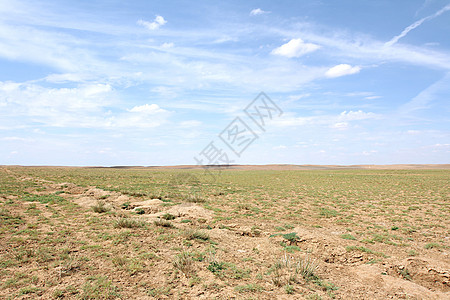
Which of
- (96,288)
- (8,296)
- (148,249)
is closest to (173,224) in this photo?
(148,249)

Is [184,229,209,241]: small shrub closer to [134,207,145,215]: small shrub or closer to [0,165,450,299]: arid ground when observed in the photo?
[0,165,450,299]: arid ground

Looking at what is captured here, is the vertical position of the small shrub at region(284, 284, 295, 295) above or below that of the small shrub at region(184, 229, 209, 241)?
below

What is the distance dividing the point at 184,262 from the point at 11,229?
25.9 feet

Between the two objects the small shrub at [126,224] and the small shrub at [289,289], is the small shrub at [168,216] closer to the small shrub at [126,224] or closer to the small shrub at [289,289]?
the small shrub at [126,224]

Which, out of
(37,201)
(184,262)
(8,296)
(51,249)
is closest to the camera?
(8,296)

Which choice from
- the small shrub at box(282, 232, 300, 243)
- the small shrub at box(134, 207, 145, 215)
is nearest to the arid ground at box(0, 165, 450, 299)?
the small shrub at box(282, 232, 300, 243)

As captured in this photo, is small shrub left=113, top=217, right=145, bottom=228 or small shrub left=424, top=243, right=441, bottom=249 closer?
small shrub left=424, top=243, right=441, bottom=249

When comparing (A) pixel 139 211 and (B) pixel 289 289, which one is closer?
(B) pixel 289 289

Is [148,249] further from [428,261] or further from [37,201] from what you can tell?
[37,201]

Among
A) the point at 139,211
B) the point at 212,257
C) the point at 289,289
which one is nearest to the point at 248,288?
the point at 289,289

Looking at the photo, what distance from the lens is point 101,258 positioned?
7.20 m

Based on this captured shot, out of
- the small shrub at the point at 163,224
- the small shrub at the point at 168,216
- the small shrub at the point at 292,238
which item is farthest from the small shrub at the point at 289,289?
the small shrub at the point at 168,216

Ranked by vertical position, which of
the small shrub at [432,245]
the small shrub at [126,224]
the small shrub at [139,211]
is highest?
the small shrub at [126,224]

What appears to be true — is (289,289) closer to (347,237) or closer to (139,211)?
(347,237)
